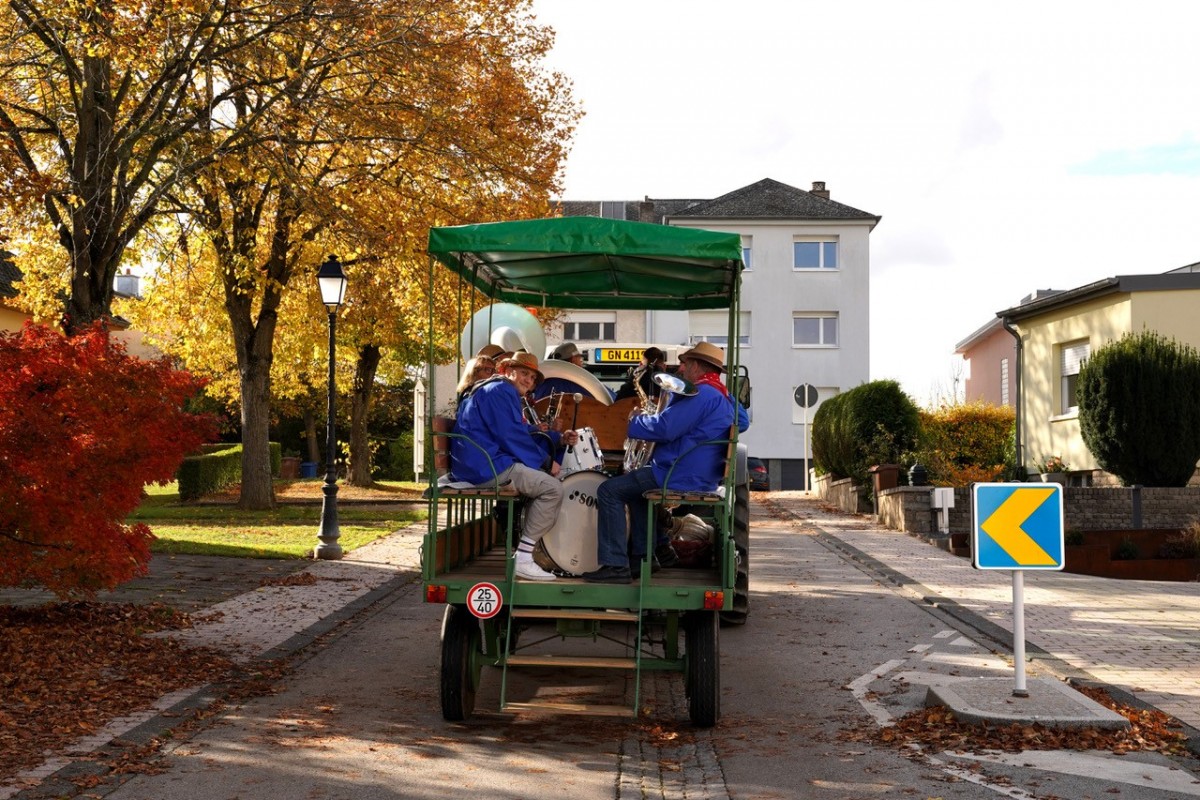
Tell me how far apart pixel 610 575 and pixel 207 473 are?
1093 inches

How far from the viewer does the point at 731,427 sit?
8.38m

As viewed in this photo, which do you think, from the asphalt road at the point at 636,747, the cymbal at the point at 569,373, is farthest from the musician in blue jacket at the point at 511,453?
the cymbal at the point at 569,373

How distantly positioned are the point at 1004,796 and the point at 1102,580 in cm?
1173

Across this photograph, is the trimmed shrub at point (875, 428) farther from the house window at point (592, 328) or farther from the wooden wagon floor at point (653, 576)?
the house window at point (592, 328)

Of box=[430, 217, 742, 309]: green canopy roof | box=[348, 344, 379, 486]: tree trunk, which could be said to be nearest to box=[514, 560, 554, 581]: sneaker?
box=[430, 217, 742, 309]: green canopy roof

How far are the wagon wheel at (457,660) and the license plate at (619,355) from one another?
722cm

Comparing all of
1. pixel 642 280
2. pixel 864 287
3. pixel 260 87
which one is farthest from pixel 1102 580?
pixel 864 287

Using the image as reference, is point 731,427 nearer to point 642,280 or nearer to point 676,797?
point 676,797

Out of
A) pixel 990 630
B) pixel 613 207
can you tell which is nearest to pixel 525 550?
pixel 990 630

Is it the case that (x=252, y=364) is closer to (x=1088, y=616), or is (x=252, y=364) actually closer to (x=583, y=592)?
(x=1088, y=616)

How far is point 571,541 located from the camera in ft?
27.2

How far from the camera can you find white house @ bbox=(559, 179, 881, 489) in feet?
175

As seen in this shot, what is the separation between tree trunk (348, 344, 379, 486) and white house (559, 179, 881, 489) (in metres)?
14.5

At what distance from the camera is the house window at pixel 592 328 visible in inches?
2244
